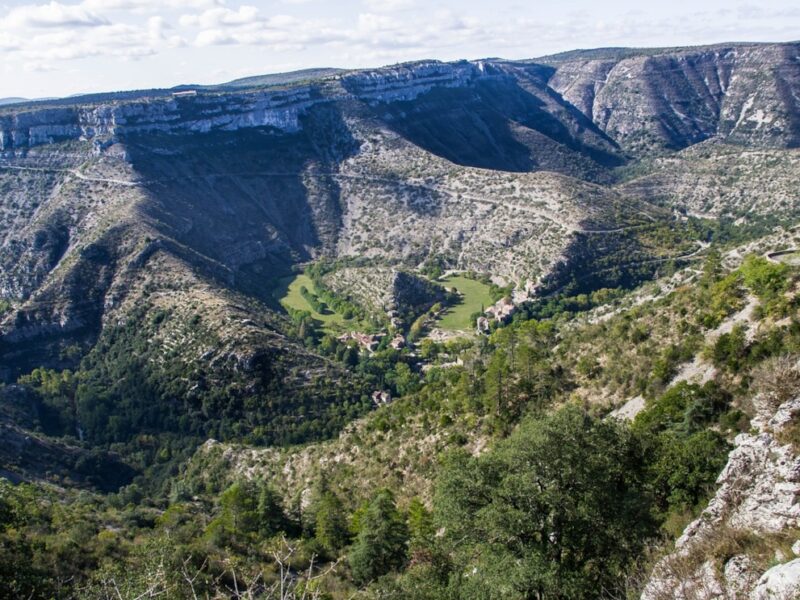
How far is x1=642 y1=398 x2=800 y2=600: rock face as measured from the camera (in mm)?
12516

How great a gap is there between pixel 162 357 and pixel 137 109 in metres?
84.2

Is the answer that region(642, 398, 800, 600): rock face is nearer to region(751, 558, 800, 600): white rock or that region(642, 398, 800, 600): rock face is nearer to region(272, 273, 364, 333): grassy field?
region(751, 558, 800, 600): white rock

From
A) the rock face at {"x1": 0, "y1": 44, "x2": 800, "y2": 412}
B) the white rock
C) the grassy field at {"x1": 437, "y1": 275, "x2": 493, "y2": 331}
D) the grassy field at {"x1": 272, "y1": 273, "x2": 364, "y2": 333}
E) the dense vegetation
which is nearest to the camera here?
the white rock

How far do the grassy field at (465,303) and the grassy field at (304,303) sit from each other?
1448 centimetres

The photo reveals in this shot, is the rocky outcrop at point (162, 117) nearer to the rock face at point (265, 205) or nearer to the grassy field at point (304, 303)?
the rock face at point (265, 205)

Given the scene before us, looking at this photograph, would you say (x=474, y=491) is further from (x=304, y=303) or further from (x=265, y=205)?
(x=265, y=205)

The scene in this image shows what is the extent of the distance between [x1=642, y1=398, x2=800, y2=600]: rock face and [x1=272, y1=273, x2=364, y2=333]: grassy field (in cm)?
8715

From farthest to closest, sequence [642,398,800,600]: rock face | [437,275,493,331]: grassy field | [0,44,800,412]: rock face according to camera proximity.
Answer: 1. [437,275,493,331]: grassy field
2. [0,44,800,412]: rock face
3. [642,398,800,600]: rock face

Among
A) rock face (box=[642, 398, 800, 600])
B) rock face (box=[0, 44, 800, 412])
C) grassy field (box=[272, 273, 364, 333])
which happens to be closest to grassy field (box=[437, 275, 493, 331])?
rock face (box=[0, 44, 800, 412])

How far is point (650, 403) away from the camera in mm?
32438

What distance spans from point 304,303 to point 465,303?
28.8 m

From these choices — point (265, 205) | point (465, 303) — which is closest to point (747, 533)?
point (465, 303)

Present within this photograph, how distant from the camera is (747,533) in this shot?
14312 mm

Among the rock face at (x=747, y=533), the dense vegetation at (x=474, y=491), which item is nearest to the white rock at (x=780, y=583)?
the rock face at (x=747, y=533)
